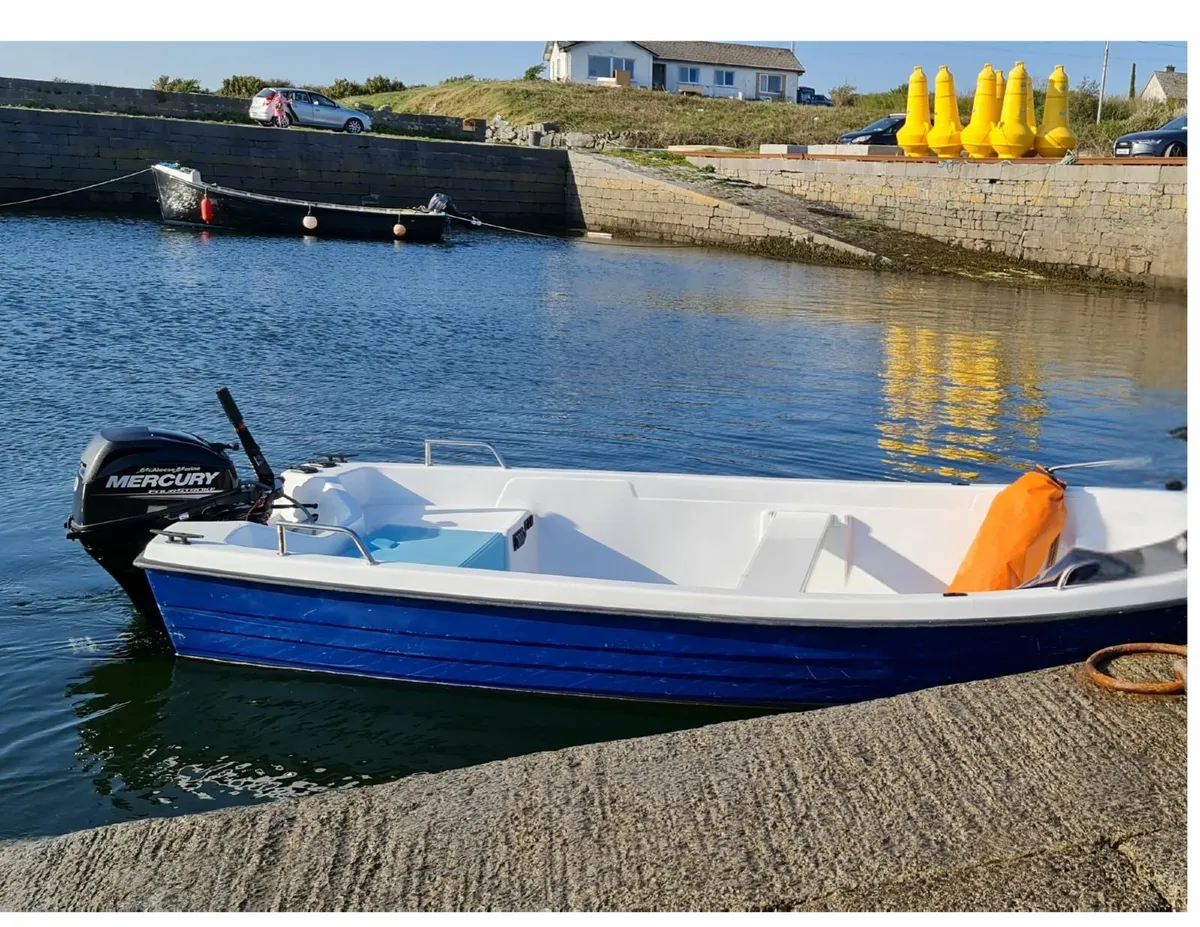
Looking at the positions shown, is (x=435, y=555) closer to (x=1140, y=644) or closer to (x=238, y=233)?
(x=1140, y=644)

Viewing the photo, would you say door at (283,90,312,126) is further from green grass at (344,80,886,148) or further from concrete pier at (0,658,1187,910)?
concrete pier at (0,658,1187,910)

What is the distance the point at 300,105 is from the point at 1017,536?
29.7 m

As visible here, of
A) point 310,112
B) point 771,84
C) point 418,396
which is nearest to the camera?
point 418,396

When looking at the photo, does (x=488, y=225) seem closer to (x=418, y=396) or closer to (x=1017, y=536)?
(x=418, y=396)

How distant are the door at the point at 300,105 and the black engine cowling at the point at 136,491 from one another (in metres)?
28.0

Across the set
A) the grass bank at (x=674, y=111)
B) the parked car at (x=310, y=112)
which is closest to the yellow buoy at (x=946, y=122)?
the grass bank at (x=674, y=111)

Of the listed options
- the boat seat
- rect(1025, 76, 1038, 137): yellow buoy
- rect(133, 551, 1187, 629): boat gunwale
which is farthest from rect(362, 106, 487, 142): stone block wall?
rect(133, 551, 1187, 629): boat gunwale

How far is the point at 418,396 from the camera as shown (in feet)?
38.6

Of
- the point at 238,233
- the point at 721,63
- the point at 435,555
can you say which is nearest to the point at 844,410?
the point at 435,555

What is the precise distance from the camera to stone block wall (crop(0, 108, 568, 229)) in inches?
1075

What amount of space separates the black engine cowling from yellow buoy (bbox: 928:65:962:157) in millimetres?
21174

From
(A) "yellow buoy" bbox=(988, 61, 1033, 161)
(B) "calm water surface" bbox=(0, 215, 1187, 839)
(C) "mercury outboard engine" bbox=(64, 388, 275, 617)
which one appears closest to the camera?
(B) "calm water surface" bbox=(0, 215, 1187, 839)

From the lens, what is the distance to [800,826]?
137 inches

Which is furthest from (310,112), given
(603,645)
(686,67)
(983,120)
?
(603,645)
